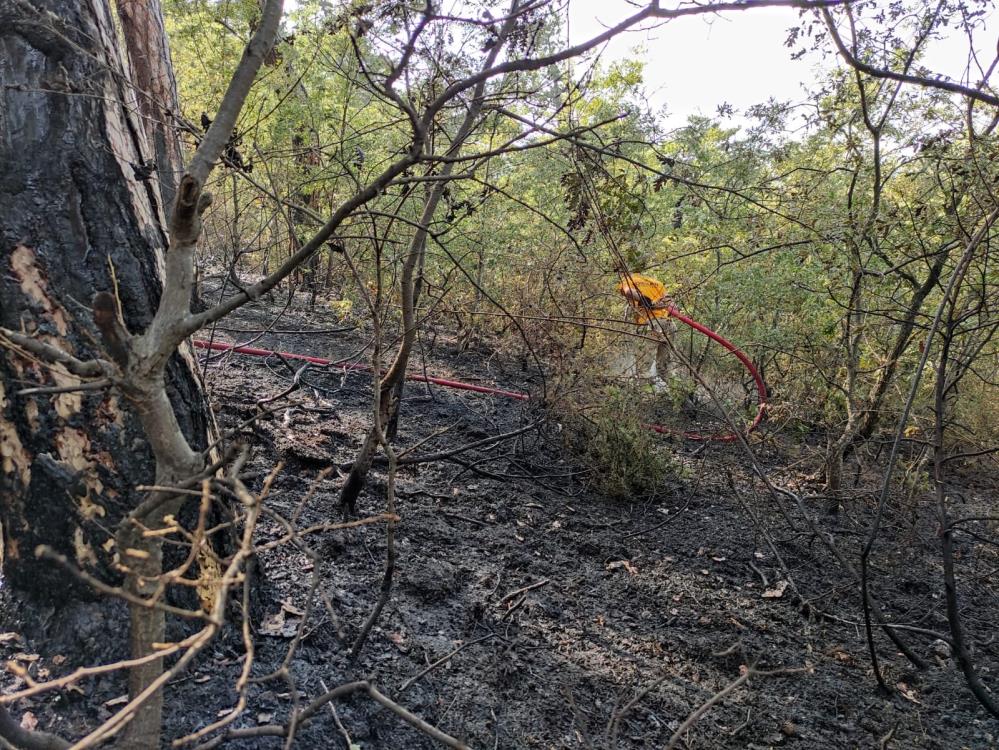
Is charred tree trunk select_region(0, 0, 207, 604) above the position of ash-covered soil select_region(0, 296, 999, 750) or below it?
above

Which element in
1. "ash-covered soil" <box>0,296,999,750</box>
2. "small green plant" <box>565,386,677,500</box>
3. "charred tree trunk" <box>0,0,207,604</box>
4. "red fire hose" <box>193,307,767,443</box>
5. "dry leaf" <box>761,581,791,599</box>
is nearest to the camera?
"charred tree trunk" <box>0,0,207,604</box>

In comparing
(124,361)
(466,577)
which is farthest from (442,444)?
(124,361)

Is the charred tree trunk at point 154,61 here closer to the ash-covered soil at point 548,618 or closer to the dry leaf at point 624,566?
the ash-covered soil at point 548,618

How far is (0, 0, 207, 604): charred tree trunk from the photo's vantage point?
1.78 metres

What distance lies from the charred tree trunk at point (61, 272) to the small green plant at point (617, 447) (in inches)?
120

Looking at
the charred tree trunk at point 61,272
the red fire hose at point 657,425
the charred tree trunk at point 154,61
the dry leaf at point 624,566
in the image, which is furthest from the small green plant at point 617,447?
the charred tree trunk at point 61,272

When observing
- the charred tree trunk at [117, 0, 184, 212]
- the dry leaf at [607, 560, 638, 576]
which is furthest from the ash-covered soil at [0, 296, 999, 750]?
the charred tree trunk at [117, 0, 184, 212]

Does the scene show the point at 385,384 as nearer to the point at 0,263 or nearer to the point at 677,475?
the point at 0,263

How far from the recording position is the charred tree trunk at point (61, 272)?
178 cm

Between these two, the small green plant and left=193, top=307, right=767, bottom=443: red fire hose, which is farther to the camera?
left=193, top=307, right=767, bottom=443: red fire hose

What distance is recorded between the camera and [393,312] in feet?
20.1

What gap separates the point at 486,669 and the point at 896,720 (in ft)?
5.14

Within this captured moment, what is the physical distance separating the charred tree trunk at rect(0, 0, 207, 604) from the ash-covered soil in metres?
0.26

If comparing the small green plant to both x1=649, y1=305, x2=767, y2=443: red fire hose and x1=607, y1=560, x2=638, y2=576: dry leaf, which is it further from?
x1=607, y1=560, x2=638, y2=576: dry leaf
